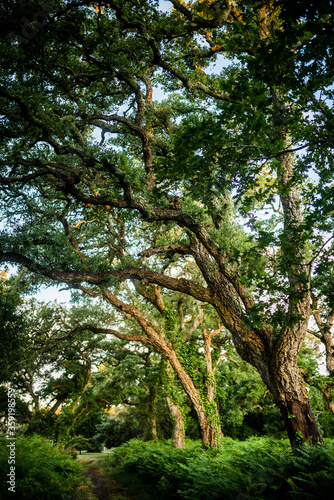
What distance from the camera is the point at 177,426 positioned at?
1333cm

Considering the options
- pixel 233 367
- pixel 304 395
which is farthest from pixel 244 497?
pixel 233 367

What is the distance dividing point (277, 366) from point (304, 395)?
2.72 ft

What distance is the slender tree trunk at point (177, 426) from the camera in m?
13.1

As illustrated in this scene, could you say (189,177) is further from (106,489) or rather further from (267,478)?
(106,489)

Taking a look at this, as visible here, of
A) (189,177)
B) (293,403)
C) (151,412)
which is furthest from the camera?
(151,412)

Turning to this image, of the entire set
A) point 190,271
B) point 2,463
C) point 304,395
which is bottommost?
point 2,463

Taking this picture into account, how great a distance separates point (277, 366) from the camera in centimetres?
638

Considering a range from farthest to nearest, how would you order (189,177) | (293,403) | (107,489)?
(107,489) < (293,403) < (189,177)

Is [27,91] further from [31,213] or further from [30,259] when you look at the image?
[30,259]

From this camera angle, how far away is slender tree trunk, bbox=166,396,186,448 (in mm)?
13078

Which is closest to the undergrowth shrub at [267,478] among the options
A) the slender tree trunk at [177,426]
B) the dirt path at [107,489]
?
the dirt path at [107,489]

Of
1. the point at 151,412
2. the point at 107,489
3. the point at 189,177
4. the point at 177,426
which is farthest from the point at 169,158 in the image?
the point at 151,412

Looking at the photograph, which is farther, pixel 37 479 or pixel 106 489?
pixel 106 489

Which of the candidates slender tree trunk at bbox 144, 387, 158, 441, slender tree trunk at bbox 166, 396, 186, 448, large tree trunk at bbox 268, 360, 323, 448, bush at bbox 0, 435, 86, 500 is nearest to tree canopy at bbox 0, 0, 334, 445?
large tree trunk at bbox 268, 360, 323, 448
